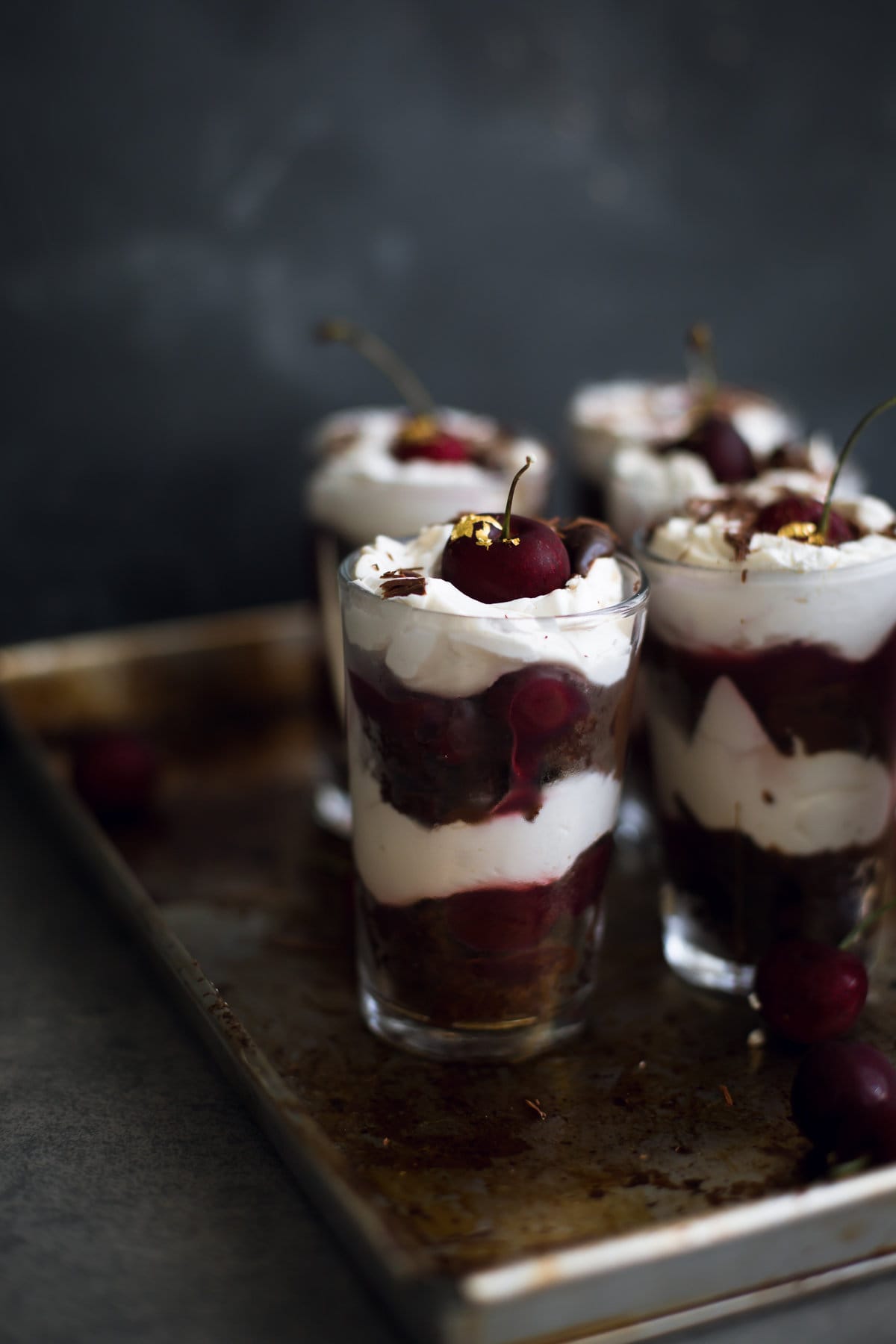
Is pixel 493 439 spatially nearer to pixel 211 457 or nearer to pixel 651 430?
pixel 651 430

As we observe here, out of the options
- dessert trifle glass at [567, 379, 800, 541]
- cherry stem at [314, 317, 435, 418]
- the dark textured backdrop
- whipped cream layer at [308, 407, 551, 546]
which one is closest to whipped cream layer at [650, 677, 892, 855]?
dessert trifle glass at [567, 379, 800, 541]

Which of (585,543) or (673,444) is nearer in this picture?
(585,543)

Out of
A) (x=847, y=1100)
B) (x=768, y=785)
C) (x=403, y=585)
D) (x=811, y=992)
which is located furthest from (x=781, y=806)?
(x=403, y=585)

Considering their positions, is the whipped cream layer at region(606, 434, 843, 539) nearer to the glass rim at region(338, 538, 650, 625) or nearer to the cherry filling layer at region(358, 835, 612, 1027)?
the glass rim at region(338, 538, 650, 625)

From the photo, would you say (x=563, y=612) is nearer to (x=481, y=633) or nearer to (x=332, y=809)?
(x=481, y=633)

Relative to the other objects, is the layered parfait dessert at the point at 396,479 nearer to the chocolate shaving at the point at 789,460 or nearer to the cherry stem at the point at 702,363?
the chocolate shaving at the point at 789,460

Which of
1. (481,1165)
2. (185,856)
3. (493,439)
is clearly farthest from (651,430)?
(481,1165)

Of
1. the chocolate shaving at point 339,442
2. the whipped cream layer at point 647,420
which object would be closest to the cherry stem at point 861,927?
the whipped cream layer at point 647,420
